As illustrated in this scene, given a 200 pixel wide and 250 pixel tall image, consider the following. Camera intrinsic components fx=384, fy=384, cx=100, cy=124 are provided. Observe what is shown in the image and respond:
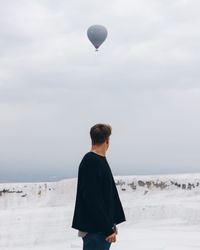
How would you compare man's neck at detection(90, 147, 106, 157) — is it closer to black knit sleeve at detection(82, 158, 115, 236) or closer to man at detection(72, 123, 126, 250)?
man at detection(72, 123, 126, 250)

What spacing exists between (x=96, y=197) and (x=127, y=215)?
32.7ft

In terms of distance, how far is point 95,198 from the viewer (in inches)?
124

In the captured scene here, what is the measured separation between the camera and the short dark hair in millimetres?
3289

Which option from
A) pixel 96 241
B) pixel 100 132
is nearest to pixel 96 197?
pixel 96 241

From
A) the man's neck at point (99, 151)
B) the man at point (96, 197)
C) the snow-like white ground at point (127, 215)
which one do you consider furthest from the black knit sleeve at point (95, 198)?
the snow-like white ground at point (127, 215)

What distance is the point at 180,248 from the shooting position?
261 inches

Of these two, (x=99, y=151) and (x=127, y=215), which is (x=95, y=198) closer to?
(x=99, y=151)

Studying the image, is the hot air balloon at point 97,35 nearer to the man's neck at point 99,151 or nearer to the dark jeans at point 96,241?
the man's neck at point 99,151

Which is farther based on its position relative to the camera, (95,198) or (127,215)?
(127,215)

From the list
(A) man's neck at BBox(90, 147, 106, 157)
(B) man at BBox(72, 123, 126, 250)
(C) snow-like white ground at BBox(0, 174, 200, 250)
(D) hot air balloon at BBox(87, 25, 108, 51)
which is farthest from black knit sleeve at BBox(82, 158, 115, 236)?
(D) hot air balloon at BBox(87, 25, 108, 51)

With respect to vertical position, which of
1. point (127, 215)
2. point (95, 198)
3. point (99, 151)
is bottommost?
point (127, 215)

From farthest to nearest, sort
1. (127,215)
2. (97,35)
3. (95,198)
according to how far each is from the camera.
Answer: (97,35), (127,215), (95,198)

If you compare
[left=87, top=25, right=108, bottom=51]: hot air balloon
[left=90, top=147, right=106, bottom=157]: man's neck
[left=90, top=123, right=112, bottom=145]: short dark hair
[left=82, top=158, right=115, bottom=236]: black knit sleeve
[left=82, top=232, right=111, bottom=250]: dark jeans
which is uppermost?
[left=87, top=25, right=108, bottom=51]: hot air balloon

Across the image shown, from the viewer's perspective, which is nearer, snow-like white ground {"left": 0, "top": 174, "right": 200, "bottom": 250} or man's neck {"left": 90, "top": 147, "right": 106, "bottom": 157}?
man's neck {"left": 90, "top": 147, "right": 106, "bottom": 157}
